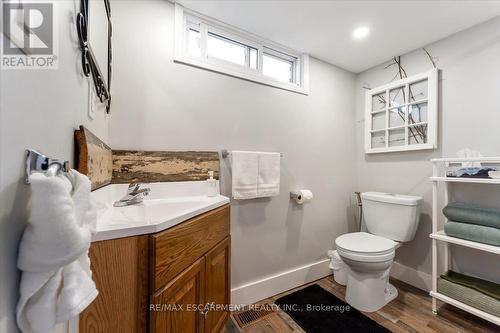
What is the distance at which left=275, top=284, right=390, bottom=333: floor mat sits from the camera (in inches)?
Result: 58.1

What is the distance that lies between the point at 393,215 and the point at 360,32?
5.17 ft

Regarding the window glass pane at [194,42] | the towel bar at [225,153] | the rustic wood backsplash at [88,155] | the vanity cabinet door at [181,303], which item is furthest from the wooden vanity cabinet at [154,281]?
the window glass pane at [194,42]

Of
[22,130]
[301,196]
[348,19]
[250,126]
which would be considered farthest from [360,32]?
[22,130]

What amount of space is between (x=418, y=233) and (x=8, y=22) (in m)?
2.65

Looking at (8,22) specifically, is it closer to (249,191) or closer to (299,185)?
(249,191)

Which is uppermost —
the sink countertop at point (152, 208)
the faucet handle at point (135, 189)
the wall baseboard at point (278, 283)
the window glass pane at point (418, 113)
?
the window glass pane at point (418, 113)

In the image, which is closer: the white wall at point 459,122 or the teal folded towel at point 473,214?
the teal folded towel at point 473,214

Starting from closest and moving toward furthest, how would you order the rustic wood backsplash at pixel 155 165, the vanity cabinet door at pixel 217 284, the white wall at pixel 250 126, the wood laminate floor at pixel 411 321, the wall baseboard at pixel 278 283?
the vanity cabinet door at pixel 217 284, the rustic wood backsplash at pixel 155 165, the white wall at pixel 250 126, the wood laminate floor at pixel 411 321, the wall baseboard at pixel 278 283

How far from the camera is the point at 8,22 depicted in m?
0.34

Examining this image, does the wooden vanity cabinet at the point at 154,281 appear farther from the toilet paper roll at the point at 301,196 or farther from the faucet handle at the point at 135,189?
the toilet paper roll at the point at 301,196

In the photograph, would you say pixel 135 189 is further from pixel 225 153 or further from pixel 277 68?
pixel 277 68

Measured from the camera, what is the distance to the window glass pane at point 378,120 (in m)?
2.22

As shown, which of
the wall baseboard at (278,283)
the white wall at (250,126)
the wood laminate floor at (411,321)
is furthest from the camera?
the wall baseboard at (278,283)

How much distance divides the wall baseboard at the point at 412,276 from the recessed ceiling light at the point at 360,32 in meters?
2.14
